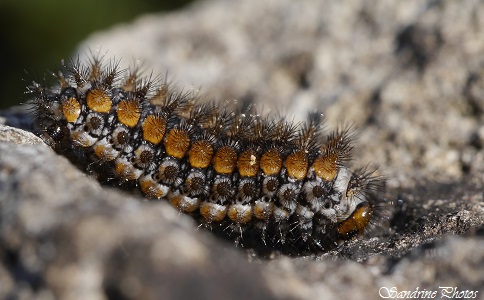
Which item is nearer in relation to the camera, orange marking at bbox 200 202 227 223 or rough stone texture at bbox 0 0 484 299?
rough stone texture at bbox 0 0 484 299

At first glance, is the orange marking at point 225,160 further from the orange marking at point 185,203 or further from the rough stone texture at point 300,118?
the rough stone texture at point 300,118

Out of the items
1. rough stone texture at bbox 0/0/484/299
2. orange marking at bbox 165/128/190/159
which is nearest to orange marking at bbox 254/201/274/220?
rough stone texture at bbox 0/0/484/299

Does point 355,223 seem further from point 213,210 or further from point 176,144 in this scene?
point 176,144

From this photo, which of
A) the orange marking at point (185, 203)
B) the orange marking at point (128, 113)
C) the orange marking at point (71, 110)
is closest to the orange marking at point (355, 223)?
the orange marking at point (185, 203)

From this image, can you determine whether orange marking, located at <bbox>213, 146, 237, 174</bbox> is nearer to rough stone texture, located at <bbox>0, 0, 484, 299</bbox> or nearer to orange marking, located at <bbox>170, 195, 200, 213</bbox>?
orange marking, located at <bbox>170, 195, 200, 213</bbox>

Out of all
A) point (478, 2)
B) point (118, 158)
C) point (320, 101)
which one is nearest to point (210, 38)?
point (320, 101)

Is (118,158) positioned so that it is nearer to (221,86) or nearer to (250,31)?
(221,86)

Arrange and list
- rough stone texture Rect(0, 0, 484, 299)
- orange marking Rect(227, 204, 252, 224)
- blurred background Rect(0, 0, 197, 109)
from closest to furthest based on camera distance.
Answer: rough stone texture Rect(0, 0, 484, 299) < orange marking Rect(227, 204, 252, 224) < blurred background Rect(0, 0, 197, 109)
